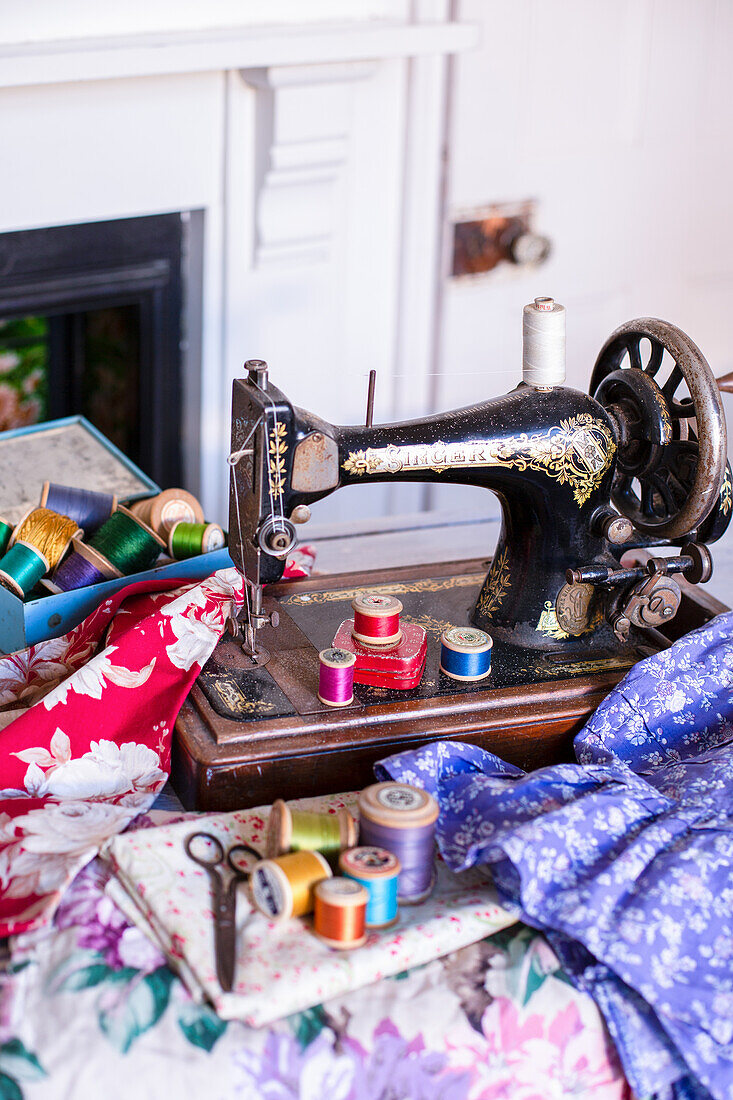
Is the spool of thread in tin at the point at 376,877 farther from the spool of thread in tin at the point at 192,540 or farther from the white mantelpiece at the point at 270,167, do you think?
the white mantelpiece at the point at 270,167

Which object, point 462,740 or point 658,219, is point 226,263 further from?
point 462,740

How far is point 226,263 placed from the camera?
8.76 ft

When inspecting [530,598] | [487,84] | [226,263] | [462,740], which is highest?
[487,84]

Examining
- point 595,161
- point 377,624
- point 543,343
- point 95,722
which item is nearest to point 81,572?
point 95,722

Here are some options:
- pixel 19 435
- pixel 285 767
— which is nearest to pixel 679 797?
pixel 285 767

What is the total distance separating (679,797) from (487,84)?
6.48 ft

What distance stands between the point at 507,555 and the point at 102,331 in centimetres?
154

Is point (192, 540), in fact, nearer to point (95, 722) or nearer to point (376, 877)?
point (95, 722)

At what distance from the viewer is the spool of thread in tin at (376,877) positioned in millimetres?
1128

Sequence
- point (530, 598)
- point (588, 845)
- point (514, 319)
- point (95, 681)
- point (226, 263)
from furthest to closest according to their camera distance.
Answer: point (514, 319) < point (226, 263) < point (530, 598) < point (95, 681) < point (588, 845)

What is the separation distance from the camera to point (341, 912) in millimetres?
1099

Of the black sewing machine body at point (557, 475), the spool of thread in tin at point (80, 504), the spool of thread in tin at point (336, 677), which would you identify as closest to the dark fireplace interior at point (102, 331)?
the spool of thread in tin at point (80, 504)

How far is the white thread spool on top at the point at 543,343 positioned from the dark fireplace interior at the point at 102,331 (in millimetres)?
1303

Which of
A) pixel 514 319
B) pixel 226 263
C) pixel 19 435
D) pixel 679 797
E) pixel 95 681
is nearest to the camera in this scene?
pixel 679 797
